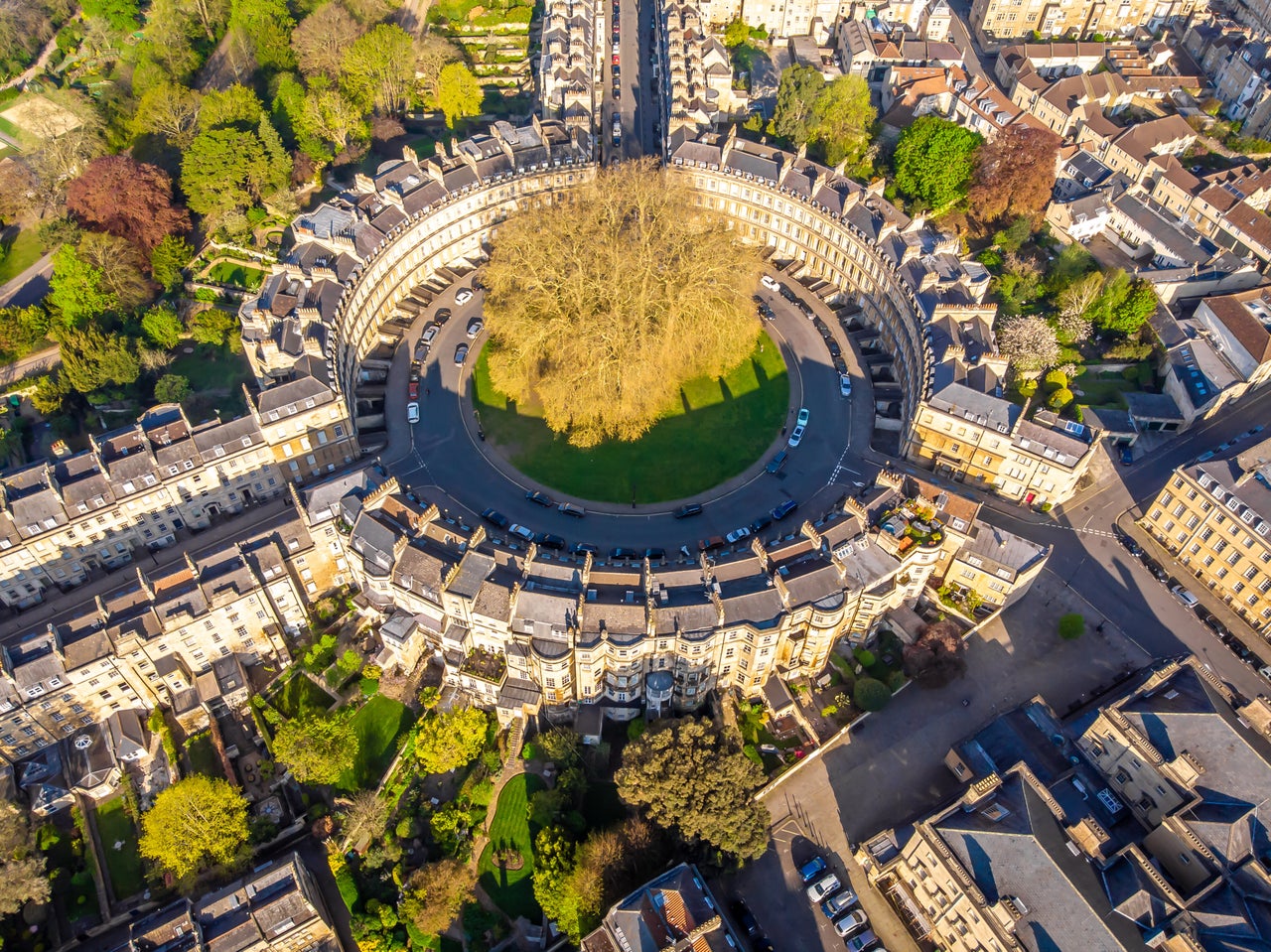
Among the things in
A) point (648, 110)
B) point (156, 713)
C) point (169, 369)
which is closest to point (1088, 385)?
point (648, 110)

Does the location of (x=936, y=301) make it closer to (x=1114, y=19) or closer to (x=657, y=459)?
(x=657, y=459)

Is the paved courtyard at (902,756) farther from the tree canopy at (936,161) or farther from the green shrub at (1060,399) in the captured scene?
the tree canopy at (936,161)

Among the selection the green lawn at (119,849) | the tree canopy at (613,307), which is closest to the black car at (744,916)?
the tree canopy at (613,307)

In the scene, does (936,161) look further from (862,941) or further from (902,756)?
(862,941)

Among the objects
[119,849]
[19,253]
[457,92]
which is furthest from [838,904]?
[19,253]

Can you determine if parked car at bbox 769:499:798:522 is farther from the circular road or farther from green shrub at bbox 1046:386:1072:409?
green shrub at bbox 1046:386:1072:409

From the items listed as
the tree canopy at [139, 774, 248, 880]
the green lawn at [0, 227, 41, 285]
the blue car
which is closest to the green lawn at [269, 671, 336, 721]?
the tree canopy at [139, 774, 248, 880]
